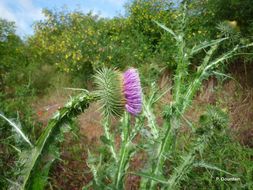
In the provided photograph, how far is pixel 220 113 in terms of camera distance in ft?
7.39

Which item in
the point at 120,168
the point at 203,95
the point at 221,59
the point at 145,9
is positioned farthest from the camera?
the point at 145,9

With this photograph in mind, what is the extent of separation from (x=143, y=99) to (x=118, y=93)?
38.1 inches

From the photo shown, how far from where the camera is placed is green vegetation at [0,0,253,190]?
167 centimetres

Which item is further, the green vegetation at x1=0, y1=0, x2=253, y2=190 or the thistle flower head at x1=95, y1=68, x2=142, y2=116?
the green vegetation at x1=0, y1=0, x2=253, y2=190

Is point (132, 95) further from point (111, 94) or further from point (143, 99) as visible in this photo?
point (143, 99)

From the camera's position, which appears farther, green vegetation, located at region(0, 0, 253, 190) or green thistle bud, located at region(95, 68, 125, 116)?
green vegetation, located at region(0, 0, 253, 190)

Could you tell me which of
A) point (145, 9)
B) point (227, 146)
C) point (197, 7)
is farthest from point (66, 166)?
point (145, 9)

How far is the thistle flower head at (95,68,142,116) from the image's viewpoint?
1.56 meters

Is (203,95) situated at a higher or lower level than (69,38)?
lower

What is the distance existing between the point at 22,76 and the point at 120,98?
29.3ft

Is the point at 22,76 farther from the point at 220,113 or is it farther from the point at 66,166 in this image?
the point at 220,113

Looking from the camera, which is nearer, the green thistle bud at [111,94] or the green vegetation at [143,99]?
the green thistle bud at [111,94]

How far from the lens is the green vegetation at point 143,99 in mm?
1669

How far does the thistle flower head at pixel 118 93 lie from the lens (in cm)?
156
